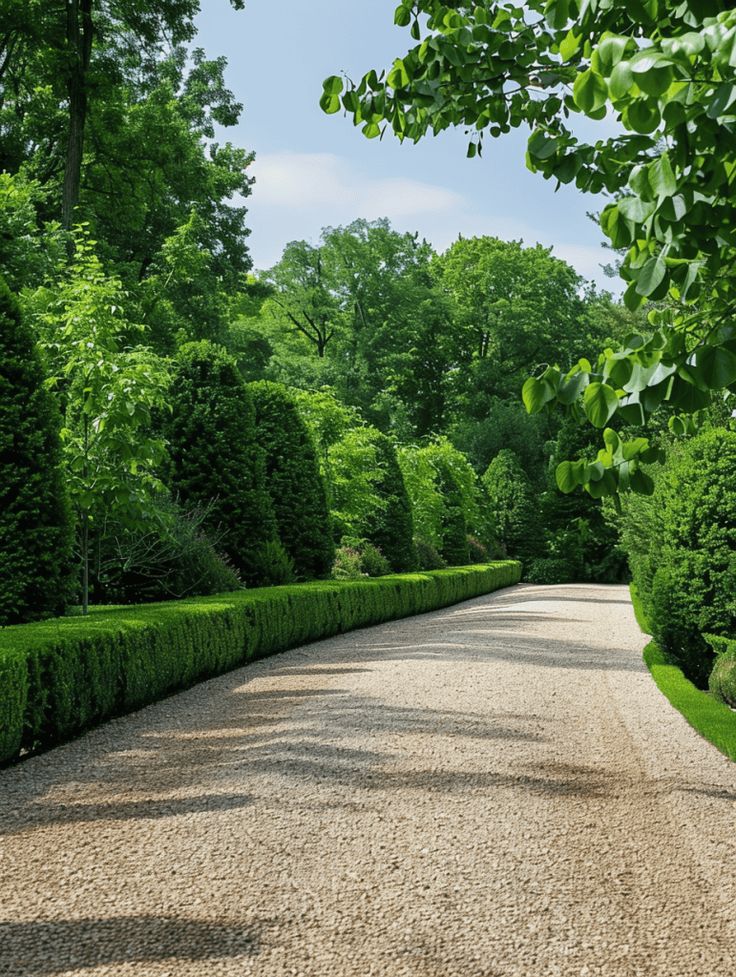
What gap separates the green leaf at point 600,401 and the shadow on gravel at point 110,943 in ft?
7.08

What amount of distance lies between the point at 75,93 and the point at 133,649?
50.3 feet

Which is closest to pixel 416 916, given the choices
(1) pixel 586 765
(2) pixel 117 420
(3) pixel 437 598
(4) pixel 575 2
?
(1) pixel 586 765

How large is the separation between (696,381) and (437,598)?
18012mm

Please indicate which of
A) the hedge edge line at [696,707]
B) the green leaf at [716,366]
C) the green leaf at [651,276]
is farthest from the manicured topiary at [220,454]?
the green leaf at [651,276]

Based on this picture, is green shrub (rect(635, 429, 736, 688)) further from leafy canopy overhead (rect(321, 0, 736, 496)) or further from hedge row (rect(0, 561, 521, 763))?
leafy canopy overhead (rect(321, 0, 736, 496))

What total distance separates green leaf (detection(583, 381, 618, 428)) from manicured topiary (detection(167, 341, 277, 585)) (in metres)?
10.8

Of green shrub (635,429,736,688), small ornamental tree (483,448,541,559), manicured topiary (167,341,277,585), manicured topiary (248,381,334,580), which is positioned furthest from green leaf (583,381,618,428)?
small ornamental tree (483,448,541,559)

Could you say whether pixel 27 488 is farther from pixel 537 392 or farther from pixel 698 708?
pixel 537 392

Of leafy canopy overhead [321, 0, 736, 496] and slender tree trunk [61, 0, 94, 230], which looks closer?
leafy canopy overhead [321, 0, 736, 496]

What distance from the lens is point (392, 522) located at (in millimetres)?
21250

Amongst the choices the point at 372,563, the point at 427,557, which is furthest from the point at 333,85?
the point at 427,557

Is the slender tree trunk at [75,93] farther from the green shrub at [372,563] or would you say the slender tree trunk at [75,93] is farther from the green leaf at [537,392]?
the green leaf at [537,392]

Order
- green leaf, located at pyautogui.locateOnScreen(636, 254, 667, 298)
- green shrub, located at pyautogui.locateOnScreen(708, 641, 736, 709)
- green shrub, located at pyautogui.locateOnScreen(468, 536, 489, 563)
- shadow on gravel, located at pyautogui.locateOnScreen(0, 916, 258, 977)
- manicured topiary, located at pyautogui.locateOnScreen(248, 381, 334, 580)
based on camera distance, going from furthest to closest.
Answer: green shrub, located at pyautogui.locateOnScreen(468, 536, 489, 563) < manicured topiary, located at pyautogui.locateOnScreen(248, 381, 334, 580) < green shrub, located at pyautogui.locateOnScreen(708, 641, 736, 709) < shadow on gravel, located at pyautogui.locateOnScreen(0, 916, 258, 977) < green leaf, located at pyautogui.locateOnScreen(636, 254, 667, 298)

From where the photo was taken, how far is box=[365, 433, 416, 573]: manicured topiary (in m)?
21.1
